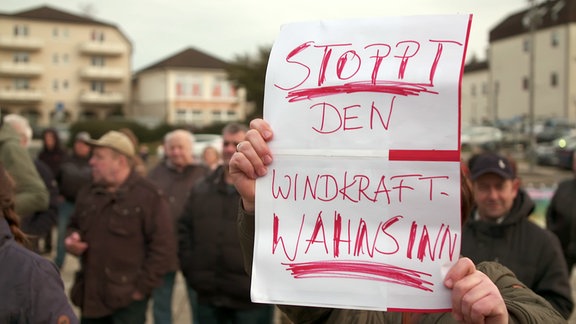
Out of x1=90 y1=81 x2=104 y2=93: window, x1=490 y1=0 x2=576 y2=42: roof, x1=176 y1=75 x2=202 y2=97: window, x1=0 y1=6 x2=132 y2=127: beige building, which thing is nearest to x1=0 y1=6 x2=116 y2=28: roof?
x1=0 y1=6 x2=132 y2=127: beige building

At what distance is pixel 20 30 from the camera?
206ft

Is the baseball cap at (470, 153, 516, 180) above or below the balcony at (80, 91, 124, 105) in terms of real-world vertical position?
below

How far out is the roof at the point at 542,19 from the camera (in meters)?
51.0

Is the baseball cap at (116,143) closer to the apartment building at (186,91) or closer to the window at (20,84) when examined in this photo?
the apartment building at (186,91)

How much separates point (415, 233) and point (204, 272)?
311 cm

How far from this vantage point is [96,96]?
2537 inches

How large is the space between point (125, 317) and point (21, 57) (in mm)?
→ 66629

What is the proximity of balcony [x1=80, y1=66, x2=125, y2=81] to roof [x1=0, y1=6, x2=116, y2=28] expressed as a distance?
4.97 m

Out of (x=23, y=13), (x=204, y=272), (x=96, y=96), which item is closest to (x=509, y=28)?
(x=96, y=96)

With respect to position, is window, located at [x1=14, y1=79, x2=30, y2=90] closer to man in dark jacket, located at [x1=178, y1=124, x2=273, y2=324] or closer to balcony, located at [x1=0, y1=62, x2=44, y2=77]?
balcony, located at [x1=0, y1=62, x2=44, y2=77]

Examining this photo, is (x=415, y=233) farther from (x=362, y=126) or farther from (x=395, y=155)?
(x=362, y=126)

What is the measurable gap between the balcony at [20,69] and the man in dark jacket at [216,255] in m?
64.4

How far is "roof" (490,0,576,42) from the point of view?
5103 centimetres

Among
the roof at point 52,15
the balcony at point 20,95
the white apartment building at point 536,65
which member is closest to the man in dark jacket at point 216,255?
the white apartment building at point 536,65
